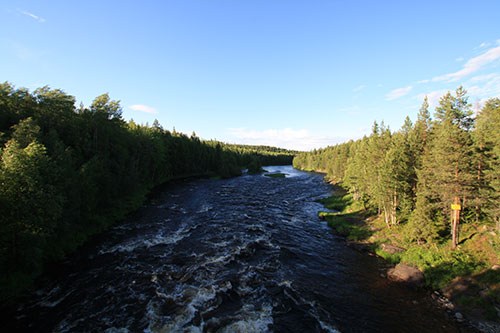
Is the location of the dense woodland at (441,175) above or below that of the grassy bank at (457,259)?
above

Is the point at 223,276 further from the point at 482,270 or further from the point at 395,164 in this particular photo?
the point at 395,164

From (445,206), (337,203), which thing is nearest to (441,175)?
(445,206)

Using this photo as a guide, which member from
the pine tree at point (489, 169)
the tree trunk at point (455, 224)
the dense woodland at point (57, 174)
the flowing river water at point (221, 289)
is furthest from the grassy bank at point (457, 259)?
the dense woodland at point (57, 174)

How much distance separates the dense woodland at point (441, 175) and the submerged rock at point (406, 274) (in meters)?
5.35

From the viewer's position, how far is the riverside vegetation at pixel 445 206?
70.5 ft

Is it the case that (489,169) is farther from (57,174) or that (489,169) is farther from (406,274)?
(57,174)

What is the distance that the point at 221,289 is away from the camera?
20.2 metres

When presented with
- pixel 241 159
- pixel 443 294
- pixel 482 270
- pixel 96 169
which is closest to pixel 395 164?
pixel 482 270

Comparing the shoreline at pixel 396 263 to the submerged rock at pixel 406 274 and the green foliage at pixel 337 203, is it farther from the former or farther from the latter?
the green foliage at pixel 337 203

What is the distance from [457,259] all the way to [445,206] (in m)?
5.91

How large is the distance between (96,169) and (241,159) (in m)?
145

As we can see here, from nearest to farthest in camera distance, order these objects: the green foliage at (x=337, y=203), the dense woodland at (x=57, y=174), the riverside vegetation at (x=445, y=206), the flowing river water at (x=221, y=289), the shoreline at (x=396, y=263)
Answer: the flowing river water at (x=221, y=289), the shoreline at (x=396, y=263), the dense woodland at (x=57, y=174), the riverside vegetation at (x=445, y=206), the green foliage at (x=337, y=203)

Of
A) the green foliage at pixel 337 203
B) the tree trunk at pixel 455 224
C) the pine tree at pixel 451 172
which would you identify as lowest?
the green foliage at pixel 337 203

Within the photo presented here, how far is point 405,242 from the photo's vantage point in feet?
96.0
